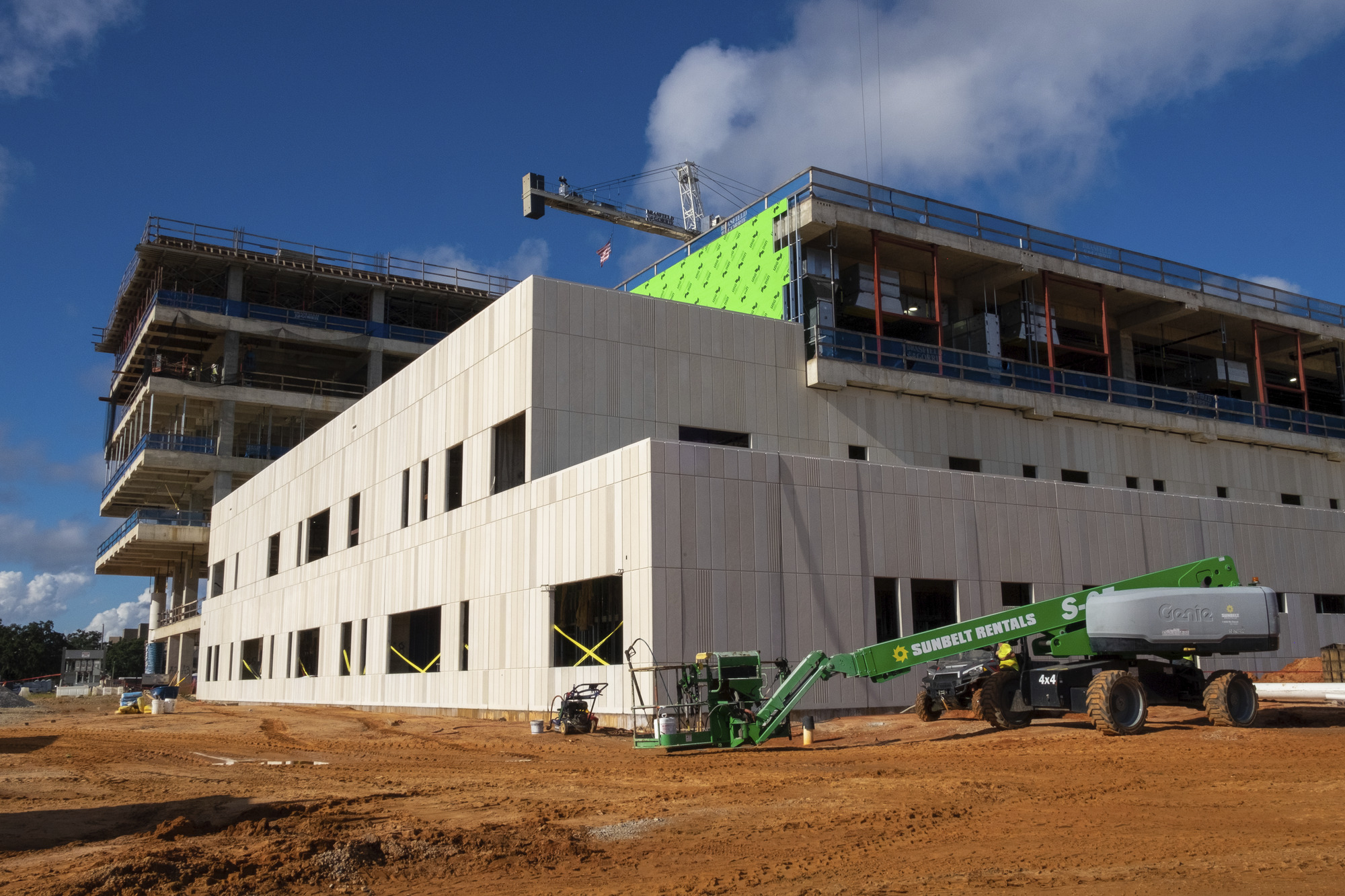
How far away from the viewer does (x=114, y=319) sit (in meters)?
74.5

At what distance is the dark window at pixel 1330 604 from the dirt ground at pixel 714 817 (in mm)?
19283

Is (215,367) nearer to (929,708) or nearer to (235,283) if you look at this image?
(235,283)

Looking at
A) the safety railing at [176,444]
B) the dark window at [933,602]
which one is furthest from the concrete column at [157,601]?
the dark window at [933,602]

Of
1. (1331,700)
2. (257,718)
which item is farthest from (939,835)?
(257,718)

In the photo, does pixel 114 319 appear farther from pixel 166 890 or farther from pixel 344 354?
A: pixel 166 890

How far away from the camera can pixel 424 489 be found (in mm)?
33125

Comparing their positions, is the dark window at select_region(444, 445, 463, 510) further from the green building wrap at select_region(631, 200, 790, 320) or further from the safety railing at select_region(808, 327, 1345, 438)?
the safety railing at select_region(808, 327, 1345, 438)

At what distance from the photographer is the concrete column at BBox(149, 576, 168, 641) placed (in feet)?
247

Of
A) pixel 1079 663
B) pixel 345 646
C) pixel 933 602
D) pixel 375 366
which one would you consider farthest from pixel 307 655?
pixel 1079 663

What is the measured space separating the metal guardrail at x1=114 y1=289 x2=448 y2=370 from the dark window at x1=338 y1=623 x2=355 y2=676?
33838 millimetres

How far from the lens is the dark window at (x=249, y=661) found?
48.5 m

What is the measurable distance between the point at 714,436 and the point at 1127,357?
20676mm

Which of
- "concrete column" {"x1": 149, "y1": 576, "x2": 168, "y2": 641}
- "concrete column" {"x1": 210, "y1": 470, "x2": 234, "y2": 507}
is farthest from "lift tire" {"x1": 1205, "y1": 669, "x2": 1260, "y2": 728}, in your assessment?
"concrete column" {"x1": 149, "y1": 576, "x2": 168, "y2": 641}

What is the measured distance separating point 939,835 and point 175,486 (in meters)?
68.8
